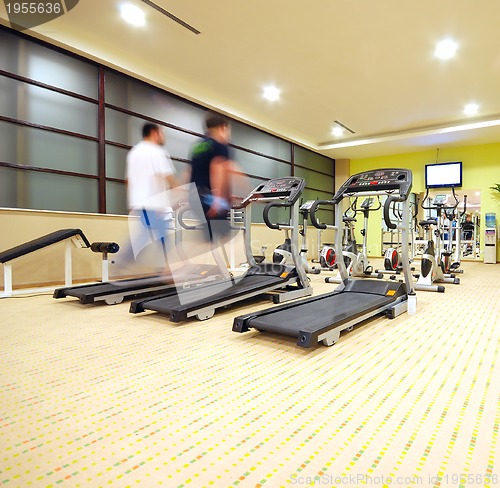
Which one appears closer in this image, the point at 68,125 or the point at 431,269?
the point at 431,269

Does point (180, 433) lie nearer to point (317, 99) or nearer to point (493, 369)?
point (493, 369)

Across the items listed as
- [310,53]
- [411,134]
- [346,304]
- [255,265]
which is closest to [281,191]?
[255,265]

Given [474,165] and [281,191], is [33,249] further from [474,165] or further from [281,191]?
[474,165]

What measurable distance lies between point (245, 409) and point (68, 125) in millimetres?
4793

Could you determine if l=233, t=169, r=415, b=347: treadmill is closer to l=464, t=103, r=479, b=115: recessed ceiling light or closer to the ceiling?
the ceiling

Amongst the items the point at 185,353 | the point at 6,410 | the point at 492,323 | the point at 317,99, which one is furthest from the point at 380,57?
the point at 6,410

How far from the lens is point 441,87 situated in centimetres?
616

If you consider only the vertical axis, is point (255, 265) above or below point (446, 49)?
below

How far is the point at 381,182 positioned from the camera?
340cm

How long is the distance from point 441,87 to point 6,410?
7.17m

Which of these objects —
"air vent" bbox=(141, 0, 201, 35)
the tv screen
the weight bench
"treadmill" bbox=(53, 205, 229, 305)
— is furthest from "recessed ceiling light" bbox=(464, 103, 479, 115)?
the weight bench

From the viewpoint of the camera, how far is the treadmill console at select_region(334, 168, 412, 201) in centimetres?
328

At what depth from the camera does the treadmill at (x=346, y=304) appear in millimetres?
2166

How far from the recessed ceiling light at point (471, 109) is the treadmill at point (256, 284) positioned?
5.32m
